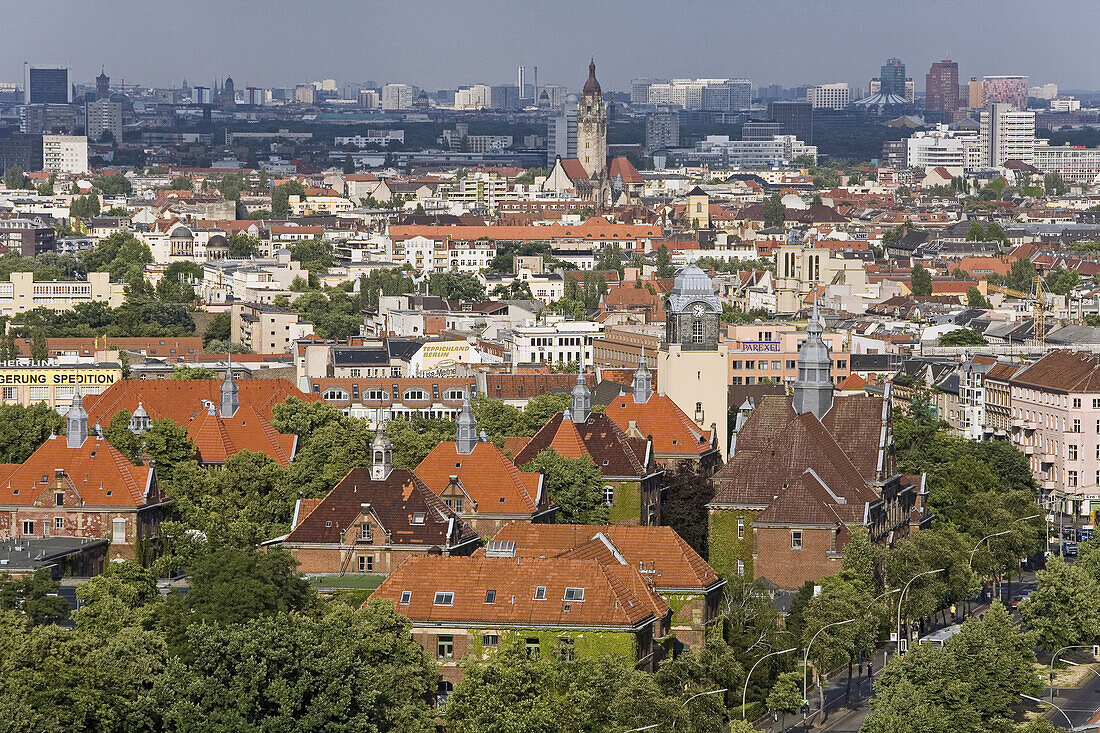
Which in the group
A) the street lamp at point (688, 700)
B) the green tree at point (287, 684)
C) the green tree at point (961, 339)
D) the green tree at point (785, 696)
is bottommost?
the green tree at point (785, 696)

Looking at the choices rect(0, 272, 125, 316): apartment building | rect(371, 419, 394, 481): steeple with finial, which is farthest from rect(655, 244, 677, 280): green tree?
rect(371, 419, 394, 481): steeple with finial

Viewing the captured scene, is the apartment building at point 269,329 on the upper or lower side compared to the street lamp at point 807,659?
upper

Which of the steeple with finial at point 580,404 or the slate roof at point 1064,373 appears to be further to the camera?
the slate roof at point 1064,373

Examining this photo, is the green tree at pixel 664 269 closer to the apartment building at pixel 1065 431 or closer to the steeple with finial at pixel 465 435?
the apartment building at pixel 1065 431

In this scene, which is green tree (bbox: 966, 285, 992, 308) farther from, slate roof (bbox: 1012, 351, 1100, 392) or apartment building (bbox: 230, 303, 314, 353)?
slate roof (bbox: 1012, 351, 1100, 392)

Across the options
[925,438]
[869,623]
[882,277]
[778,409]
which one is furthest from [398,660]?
[882,277]

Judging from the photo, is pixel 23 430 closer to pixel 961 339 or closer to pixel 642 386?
pixel 642 386

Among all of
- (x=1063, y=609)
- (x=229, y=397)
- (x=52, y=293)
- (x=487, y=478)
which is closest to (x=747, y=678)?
(x=1063, y=609)

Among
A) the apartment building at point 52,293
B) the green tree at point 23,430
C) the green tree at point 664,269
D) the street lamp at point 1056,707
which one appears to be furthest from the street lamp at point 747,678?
the green tree at point 664,269
